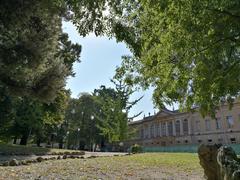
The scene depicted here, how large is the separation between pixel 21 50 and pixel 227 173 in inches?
507

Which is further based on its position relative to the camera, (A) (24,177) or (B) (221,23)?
(A) (24,177)

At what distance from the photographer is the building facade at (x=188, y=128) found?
62906 mm

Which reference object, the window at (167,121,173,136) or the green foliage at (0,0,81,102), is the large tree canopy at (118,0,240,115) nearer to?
the green foliage at (0,0,81,102)

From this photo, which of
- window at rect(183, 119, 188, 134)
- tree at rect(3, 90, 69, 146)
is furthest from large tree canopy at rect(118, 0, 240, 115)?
window at rect(183, 119, 188, 134)

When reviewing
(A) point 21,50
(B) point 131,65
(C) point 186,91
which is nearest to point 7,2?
(A) point 21,50

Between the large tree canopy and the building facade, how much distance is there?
146ft

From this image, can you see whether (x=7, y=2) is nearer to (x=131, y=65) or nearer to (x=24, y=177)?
(x=131, y=65)

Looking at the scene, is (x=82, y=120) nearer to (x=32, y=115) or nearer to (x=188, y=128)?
(x=188, y=128)

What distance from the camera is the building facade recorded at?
6291cm

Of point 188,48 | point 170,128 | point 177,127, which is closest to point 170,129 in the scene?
point 170,128

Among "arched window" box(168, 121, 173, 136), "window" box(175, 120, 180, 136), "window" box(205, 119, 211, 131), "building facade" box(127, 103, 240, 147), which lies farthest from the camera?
"arched window" box(168, 121, 173, 136)

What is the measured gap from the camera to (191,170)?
12859 mm

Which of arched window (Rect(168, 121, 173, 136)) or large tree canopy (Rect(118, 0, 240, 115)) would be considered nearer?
large tree canopy (Rect(118, 0, 240, 115))

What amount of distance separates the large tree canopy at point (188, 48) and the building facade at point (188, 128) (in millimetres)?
44632
